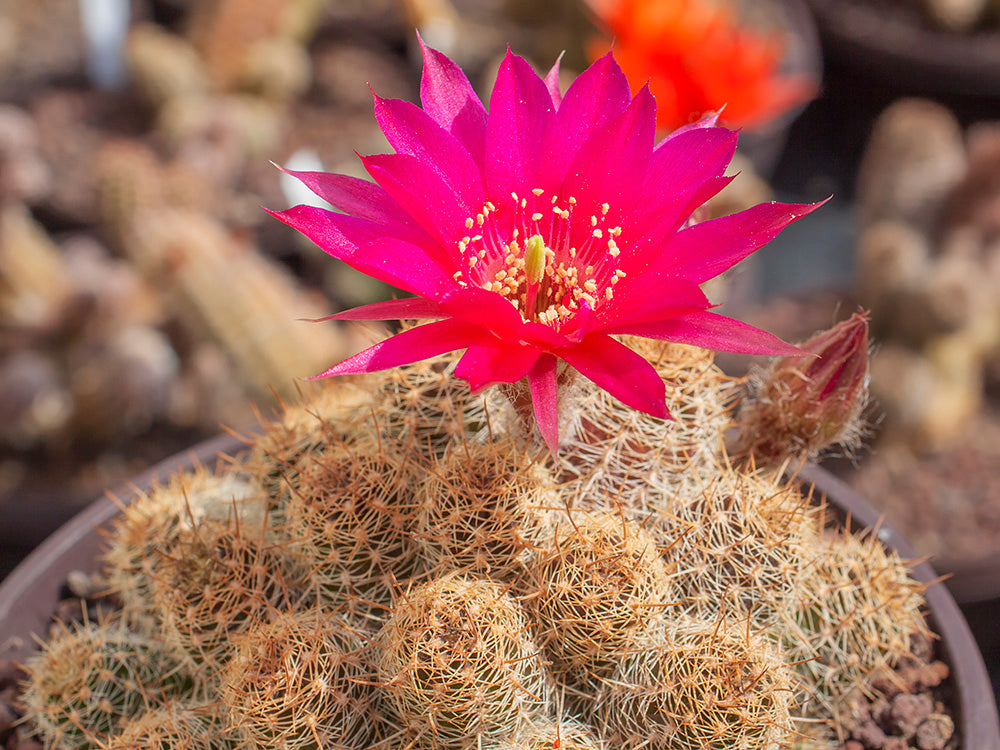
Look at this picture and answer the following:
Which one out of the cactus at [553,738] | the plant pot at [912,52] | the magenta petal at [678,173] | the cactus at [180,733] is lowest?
the plant pot at [912,52]

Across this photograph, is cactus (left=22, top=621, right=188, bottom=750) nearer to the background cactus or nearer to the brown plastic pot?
the background cactus

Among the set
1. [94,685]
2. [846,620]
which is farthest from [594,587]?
[94,685]

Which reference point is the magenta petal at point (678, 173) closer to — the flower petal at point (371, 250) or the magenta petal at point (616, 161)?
the magenta petal at point (616, 161)

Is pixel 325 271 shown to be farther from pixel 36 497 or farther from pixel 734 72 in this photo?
pixel 734 72

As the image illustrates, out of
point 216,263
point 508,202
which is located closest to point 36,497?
point 216,263

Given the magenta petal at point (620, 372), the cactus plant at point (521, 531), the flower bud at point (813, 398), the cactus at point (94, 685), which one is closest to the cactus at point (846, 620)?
the cactus plant at point (521, 531)
